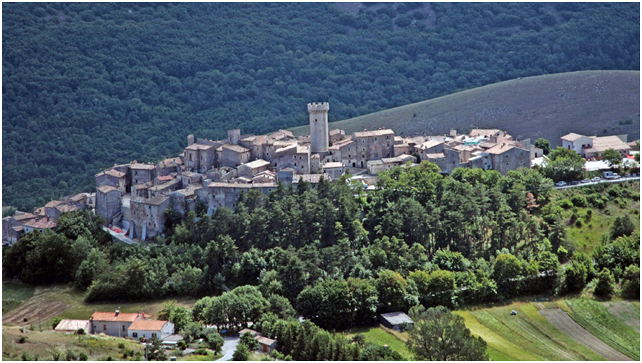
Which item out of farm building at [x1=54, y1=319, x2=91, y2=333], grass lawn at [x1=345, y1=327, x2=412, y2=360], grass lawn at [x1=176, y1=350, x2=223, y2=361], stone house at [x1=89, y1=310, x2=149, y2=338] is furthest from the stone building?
grass lawn at [x1=176, y1=350, x2=223, y2=361]

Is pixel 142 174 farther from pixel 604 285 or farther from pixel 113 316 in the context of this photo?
pixel 604 285

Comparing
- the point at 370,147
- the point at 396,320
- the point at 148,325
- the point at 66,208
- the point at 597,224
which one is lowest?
the point at 396,320

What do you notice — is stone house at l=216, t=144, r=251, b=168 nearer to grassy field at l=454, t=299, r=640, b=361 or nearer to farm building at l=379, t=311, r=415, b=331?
farm building at l=379, t=311, r=415, b=331

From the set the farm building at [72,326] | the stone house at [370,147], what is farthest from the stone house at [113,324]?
the stone house at [370,147]

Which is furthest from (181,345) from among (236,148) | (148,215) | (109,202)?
(236,148)

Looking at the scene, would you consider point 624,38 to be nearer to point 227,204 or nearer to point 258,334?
point 227,204

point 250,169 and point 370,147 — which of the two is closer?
point 250,169
